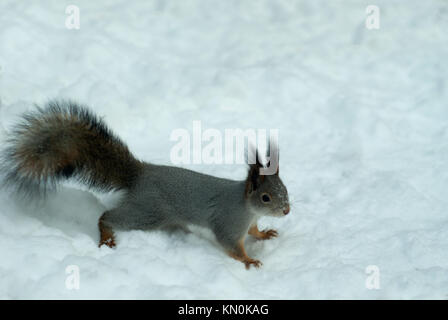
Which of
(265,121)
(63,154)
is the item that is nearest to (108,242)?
(63,154)

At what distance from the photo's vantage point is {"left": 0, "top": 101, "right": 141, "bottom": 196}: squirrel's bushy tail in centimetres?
272

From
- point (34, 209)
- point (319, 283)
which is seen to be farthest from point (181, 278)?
point (34, 209)

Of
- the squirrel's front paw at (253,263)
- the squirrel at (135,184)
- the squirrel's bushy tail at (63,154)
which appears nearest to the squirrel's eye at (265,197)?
the squirrel at (135,184)

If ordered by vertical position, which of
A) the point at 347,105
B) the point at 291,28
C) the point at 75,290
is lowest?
the point at 75,290

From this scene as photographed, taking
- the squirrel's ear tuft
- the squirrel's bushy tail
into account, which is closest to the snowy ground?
the squirrel's bushy tail

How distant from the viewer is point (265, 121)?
4250mm

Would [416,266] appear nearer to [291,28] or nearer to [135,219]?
[135,219]

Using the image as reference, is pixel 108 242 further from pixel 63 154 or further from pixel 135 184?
pixel 63 154

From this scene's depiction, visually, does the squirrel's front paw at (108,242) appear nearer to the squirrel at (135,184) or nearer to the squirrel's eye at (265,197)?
the squirrel at (135,184)

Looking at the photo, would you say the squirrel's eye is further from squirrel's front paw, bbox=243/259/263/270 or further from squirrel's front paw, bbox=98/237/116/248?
squirrel's front paw, bbox=98/237/116/248

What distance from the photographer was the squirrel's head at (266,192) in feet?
9.48

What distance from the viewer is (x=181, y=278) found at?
266 centimetres

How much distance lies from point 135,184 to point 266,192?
682mm

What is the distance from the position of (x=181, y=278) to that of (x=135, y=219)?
0.47 meters
